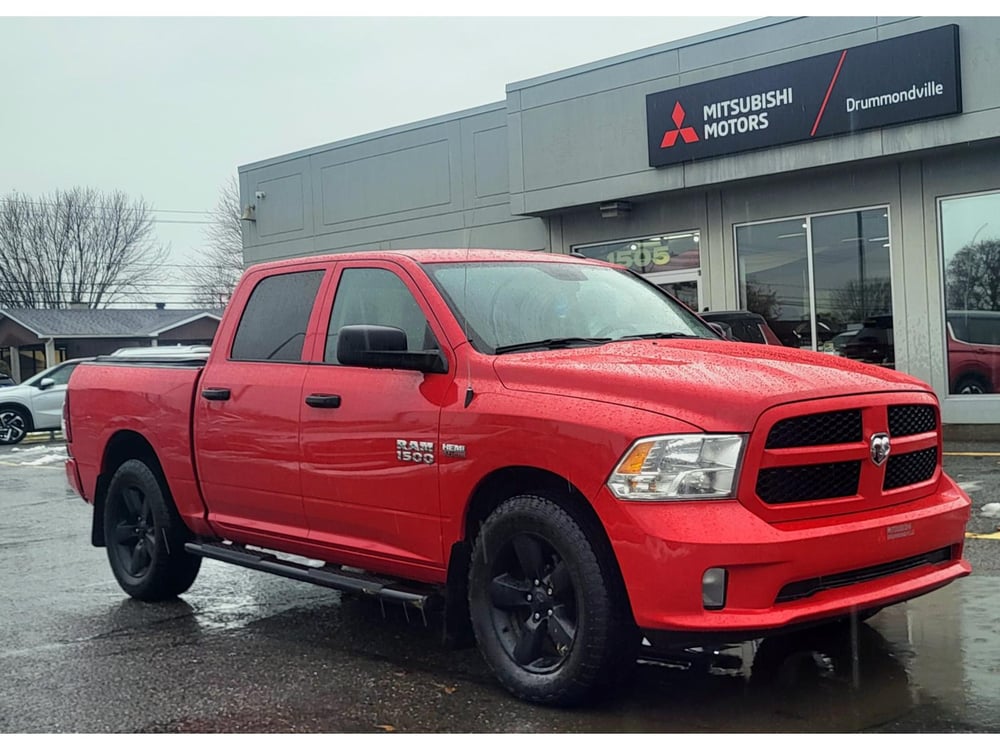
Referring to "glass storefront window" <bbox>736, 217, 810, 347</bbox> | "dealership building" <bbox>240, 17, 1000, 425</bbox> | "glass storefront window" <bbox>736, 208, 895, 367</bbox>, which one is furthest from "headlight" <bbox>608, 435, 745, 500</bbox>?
"glass storefront window" <bbox>736, 217, 810, 347</bbox>

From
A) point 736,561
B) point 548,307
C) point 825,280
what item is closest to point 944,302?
point 825,280

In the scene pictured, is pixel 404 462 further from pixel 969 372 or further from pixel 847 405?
pixel 969 372

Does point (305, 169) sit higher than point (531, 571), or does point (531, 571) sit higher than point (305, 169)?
point (305, 169)

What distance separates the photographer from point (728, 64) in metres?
15.7

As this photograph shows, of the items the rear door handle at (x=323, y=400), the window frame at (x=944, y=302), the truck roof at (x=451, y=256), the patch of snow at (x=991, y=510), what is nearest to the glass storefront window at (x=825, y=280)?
the window frame at (x=944, y=302)

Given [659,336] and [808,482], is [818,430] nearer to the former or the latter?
[808,482]

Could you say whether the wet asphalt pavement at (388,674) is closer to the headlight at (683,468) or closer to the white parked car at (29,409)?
the headlight at (683,468)

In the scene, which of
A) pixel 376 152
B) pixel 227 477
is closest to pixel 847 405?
pixel 227 477

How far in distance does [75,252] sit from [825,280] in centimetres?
5471

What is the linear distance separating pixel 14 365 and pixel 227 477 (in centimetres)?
5466

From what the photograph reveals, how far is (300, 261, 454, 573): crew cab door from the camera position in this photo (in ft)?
16.4

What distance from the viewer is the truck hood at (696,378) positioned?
4.16m

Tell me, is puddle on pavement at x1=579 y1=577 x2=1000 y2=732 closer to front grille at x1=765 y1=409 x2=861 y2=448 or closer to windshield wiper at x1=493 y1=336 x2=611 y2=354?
front grille at x1=765 y1=409 x2=861 y2=448

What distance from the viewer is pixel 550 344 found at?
5113 mm
